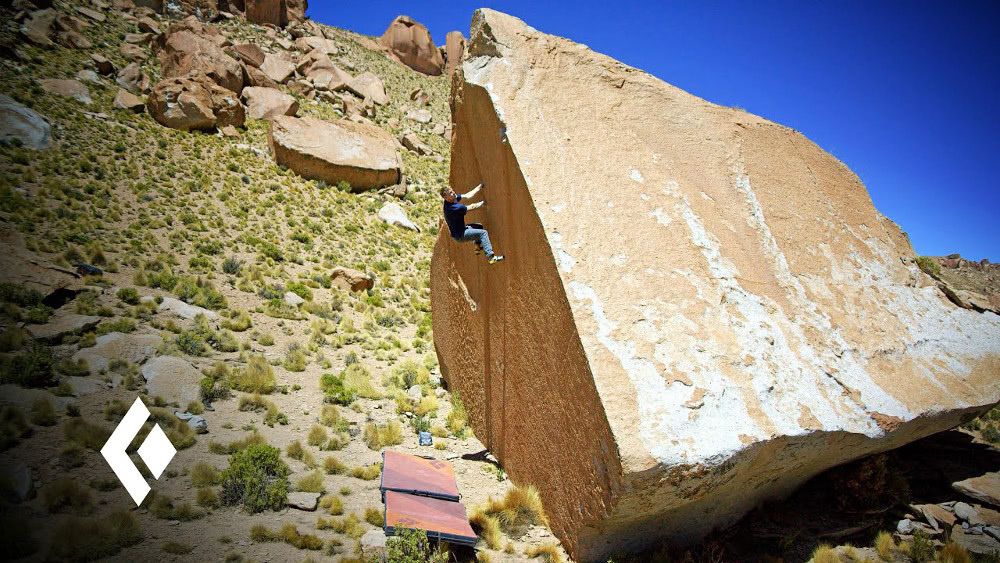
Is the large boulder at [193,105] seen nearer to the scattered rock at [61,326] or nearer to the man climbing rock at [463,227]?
the scattered rock at [61,326]

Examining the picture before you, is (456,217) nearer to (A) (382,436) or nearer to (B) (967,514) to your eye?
(A) (382,436)

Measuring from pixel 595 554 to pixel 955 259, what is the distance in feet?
125

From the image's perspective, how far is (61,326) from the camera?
304 inches

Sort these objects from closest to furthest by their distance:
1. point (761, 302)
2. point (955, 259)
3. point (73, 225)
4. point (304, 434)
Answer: point (761, 302) → point (304, 434) → point (73, 225) → point (955, 259)

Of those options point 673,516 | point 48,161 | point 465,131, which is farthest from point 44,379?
point 48,161

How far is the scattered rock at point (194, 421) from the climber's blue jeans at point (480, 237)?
4.32 metres

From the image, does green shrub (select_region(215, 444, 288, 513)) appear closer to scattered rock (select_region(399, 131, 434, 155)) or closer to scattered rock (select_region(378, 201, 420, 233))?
scattered rock (select_region(378, 201, 420, 233))

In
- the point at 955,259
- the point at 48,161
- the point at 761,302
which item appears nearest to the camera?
the point at 761,302

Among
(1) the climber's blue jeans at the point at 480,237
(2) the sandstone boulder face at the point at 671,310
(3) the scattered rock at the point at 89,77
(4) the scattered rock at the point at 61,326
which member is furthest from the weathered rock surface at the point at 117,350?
(3) the scattered rock at the point at 89,77

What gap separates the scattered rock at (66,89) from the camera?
19969 mm

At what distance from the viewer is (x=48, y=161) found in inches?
607

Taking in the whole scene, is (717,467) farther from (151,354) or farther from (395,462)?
(151,354)

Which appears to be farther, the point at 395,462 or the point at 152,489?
the point at 395,462

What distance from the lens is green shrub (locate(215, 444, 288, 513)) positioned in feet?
14.6
